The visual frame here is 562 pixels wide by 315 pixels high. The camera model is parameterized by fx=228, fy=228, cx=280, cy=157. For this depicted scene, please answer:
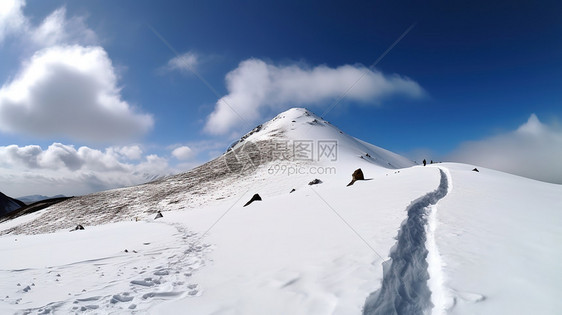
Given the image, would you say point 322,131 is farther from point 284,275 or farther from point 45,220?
point 284,275

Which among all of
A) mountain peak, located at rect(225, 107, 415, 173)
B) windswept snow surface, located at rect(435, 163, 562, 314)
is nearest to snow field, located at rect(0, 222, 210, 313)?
windswept snow surface, located at rect(435, 163, 562, 314)

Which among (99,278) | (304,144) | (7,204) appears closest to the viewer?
(99,278)

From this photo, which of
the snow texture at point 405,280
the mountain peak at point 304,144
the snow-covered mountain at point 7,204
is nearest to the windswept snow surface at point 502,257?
the snow texture at point 405,280

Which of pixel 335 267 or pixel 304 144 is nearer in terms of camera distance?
pixel 335 267

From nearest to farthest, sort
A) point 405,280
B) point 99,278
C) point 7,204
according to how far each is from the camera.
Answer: point 405,280, point 99,278, point 7,204

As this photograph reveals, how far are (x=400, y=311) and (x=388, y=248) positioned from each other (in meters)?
2.19

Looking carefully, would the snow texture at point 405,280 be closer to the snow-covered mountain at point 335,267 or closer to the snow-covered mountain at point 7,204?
the snow-covered mountain at point 335,267

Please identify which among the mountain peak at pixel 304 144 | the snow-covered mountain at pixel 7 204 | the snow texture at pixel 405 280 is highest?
the mountain peak at pixel 304 144

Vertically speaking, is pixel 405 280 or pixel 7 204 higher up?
pixel 405 280

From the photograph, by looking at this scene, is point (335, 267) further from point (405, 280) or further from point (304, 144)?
point (304, 144)

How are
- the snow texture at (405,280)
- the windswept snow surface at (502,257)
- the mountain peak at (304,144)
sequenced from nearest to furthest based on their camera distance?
1. the windswept snow surface at (502,257)
2. the snow texture at (405,280)
3. the mountain peak at (304,144)

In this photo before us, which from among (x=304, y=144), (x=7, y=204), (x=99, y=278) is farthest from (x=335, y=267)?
(x=7, y=204)

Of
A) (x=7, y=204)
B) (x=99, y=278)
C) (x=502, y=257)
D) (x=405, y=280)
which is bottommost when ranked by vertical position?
(x=7, y=204)

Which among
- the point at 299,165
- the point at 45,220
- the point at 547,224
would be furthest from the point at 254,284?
the point at 45,220
